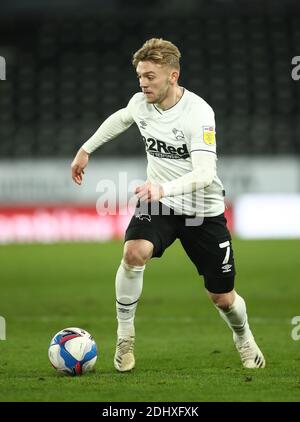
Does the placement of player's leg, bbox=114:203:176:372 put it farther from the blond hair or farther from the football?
the blond hair

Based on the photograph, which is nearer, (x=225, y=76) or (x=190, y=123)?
(x=190, y=123)

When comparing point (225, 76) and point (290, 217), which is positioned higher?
point (225, 76)

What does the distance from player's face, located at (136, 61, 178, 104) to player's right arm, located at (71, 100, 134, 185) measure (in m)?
0.42

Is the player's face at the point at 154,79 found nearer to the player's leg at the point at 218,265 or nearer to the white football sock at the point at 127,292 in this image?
the player's leg at the point at 218,265

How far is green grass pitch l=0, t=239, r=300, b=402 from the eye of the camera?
5.61m

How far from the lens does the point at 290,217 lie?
20500 millimetres

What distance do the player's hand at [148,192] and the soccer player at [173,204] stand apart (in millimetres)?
367

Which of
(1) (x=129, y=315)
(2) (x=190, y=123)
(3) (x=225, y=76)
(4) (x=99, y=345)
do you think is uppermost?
(3) (x=225, y=76)
